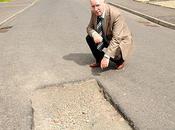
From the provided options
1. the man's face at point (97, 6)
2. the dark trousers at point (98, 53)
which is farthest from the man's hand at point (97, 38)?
the man's face at point (97, 6)

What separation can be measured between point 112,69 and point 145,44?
2.72 meters

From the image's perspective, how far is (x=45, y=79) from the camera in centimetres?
617

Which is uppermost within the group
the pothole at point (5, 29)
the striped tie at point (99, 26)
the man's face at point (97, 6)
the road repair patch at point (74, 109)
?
the man's face at point (97, 6)

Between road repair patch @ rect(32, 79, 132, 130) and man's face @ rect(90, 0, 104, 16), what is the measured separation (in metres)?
1.24

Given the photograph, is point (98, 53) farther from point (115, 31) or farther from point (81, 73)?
point (115, 31)

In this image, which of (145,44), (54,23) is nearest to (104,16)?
(145,44)

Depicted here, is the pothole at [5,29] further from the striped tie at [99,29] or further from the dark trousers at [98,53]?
the striped tie at [99,29]

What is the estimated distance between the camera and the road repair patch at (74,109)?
430 centimetres

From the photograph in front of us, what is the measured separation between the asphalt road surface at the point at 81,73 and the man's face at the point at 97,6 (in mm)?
1167

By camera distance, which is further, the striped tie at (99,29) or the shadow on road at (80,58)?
the shadow on road at (80,58)

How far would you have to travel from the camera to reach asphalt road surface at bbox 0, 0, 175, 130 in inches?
181

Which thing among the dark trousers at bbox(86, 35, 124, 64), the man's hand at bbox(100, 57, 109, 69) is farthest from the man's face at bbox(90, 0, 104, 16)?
the man's hand at bbox(100, 57, 109, 69)

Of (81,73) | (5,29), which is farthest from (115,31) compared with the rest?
(5,29)

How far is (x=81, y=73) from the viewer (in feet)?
21.1
